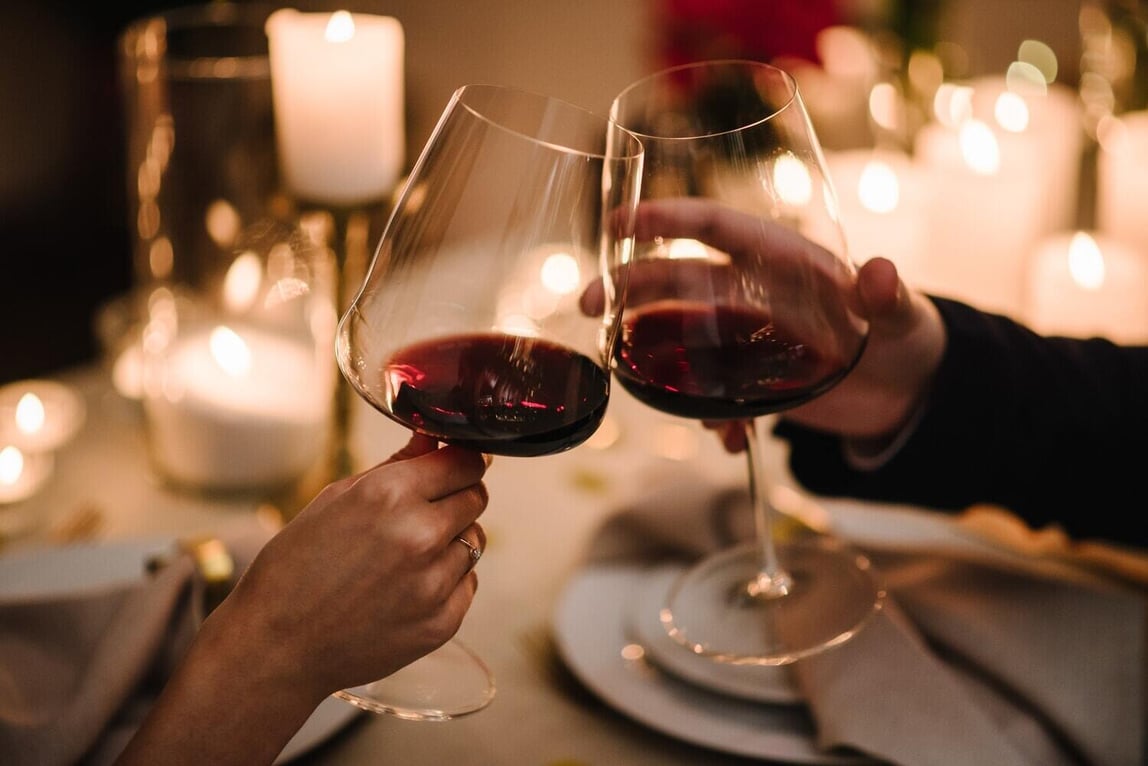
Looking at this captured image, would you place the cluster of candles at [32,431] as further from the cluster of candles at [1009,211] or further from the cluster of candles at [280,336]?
the cluster of candles at [1009,211]

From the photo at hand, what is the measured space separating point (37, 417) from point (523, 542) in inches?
20.3

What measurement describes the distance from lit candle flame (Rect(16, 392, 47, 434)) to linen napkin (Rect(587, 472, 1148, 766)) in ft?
2.54

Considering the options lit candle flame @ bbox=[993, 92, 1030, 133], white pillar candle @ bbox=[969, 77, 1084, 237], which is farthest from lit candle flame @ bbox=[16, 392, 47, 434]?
lit candle flame @ bbox=[993, 92, 1030, 133]

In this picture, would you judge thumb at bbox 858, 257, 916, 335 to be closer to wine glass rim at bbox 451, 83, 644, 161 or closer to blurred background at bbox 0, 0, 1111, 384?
wine glass rim at bbox 451, 83, 644, 161

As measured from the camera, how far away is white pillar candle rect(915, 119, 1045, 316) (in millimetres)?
1533

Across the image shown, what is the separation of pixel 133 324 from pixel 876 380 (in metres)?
0.88

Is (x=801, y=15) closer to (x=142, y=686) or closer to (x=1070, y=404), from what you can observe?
(x=1070, y=404)

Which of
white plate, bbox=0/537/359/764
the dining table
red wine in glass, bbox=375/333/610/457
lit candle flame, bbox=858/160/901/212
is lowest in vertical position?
the dining table

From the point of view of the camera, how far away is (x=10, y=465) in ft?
3.27

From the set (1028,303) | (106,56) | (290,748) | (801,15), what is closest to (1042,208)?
(1028,303)

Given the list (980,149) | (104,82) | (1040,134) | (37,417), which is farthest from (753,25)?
(104,82)

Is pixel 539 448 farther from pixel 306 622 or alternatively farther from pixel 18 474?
pixel 18 474

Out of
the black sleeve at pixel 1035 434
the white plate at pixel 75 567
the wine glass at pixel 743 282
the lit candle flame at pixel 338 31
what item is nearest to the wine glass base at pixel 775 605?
the wine glass at pixel 743 282

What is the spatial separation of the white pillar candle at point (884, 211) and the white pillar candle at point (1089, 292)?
0.16 metres
